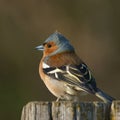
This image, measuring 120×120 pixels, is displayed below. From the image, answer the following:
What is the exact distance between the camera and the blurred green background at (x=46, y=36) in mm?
14023

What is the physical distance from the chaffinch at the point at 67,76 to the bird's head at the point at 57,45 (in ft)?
0.05

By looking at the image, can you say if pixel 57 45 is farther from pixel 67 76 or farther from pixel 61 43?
pixel 67 76

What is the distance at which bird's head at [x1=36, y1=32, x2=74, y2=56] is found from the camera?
8.68 m

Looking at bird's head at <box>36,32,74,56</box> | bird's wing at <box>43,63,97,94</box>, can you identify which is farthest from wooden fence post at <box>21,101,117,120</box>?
bird's head at <box>36,32,74,56</box>

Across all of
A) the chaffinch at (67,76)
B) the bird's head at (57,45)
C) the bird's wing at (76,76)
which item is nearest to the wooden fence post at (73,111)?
the chaffinch at (67,76)

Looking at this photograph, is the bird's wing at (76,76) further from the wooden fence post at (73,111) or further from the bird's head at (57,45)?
the wooden fence post at (73,111)

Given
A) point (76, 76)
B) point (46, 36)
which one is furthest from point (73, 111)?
point (46, 36)

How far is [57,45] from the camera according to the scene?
8781 mm

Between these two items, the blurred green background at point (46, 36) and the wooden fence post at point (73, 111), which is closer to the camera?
the wooden fence post at point (73, 111)

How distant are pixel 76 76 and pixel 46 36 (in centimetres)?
686

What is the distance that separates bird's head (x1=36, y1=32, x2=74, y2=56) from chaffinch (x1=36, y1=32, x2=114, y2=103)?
1 cm

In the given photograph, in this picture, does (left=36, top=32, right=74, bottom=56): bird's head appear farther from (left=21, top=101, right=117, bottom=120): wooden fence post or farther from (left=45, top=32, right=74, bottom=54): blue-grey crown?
(left=21, top=101, right=117, bottom=120): wooden fence post

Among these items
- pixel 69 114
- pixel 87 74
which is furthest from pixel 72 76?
pixel 69 114

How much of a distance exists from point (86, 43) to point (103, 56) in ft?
1.54
